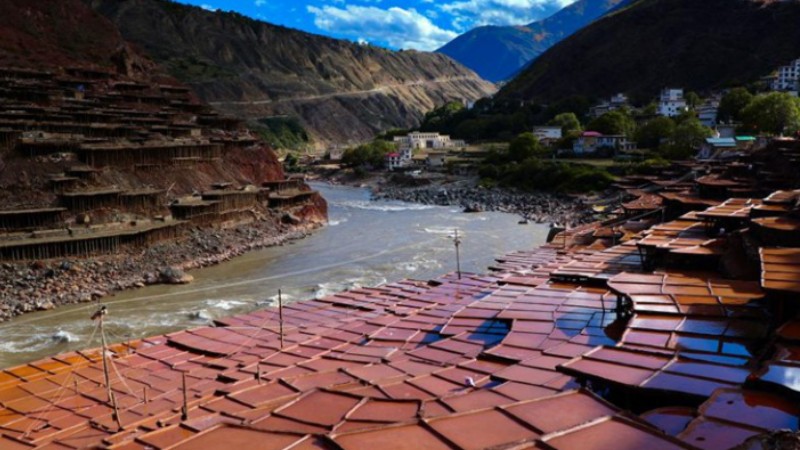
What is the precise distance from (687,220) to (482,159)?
61.7m

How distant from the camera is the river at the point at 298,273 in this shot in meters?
22.5

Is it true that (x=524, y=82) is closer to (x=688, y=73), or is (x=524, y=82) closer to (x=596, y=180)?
(x=688, y=73)

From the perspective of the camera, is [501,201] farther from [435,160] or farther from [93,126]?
[93,126]

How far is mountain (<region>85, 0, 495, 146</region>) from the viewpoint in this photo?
131 meters

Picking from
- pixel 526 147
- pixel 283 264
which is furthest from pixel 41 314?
pixel 526 147

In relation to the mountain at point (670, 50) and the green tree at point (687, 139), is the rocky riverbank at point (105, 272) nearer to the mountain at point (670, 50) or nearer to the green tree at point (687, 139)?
the green tree at point (687, 139)

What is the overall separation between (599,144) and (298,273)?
52.0 m

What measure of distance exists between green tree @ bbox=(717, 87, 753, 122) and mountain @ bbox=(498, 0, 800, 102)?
2353cm

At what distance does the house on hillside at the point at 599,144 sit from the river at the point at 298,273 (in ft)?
82.3

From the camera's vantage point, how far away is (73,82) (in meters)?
51.5

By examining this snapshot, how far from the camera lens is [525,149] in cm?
7338

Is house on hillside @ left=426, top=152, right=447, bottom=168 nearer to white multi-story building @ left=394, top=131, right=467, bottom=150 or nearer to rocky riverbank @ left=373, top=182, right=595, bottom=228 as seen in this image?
rocky riverbank @ left=373, top=182, right=595, bottom=228

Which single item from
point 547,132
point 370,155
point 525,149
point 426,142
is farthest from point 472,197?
point 426,142

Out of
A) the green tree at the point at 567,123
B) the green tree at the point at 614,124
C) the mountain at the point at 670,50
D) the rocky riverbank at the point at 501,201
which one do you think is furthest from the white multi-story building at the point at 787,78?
the rocky riverbank at the point at 501,201
